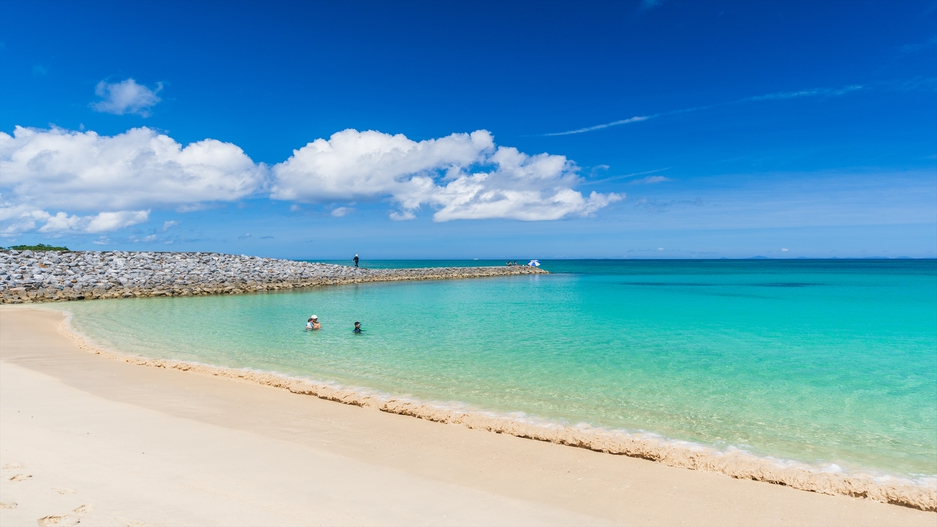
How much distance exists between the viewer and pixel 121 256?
36.3m

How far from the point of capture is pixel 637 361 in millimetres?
11820

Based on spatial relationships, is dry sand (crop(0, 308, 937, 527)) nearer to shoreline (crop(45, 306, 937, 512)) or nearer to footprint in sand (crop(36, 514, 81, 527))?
footprint in sand (crop(36, 514, 81, 527))

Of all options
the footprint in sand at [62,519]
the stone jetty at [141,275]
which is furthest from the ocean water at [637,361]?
the stone jetty at [141,275]

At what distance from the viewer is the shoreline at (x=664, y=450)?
5.26m

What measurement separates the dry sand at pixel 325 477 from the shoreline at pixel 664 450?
15cm

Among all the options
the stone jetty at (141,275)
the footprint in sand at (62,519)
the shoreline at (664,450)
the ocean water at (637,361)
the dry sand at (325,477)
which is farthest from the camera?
the stone jetty at (141,275)

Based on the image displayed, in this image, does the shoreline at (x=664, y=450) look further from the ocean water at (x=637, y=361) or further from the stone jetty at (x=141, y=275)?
the stone jetty at (x=141, y=275)

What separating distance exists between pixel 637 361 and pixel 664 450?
5810mm

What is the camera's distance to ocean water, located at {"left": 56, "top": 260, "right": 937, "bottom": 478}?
745cm

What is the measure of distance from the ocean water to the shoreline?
0.34 m

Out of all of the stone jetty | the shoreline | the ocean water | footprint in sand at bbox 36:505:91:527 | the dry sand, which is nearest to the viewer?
footprint in sand at bbox 36:505:91:527

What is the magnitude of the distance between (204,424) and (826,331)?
19488 mm

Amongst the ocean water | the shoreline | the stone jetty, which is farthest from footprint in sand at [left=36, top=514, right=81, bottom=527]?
the stone jetty

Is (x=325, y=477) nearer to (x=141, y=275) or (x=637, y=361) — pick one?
(x=637, y=361)
